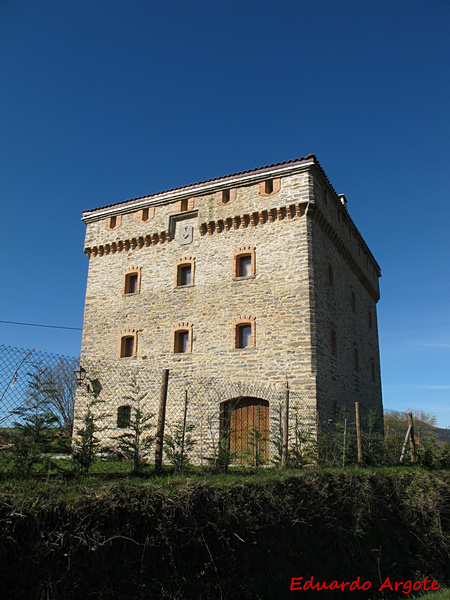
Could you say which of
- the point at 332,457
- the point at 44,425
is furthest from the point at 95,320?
the point at 44,425

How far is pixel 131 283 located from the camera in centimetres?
1927

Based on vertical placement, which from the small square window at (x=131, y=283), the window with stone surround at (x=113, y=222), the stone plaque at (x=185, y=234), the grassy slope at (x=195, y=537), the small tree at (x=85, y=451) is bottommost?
the grassy slope at (x=195, y=537)

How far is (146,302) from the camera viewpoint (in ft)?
60.1

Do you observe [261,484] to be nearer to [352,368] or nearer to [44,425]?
[44,425]

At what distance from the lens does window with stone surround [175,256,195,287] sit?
1788cm

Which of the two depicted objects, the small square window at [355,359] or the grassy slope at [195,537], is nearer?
the grassy slope at [195,537]

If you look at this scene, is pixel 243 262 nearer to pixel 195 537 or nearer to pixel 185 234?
pixel 185 234

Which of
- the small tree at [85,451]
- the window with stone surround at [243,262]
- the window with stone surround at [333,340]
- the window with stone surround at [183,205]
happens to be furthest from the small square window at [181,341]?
the small tree at [85,451]

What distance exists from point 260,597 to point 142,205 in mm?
16364

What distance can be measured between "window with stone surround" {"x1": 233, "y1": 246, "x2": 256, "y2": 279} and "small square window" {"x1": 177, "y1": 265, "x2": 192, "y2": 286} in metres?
2.02

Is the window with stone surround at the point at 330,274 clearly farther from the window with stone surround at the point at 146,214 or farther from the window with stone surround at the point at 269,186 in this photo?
the window with stone surround at the point at 146,214

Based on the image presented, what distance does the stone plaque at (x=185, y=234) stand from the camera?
59.8ft

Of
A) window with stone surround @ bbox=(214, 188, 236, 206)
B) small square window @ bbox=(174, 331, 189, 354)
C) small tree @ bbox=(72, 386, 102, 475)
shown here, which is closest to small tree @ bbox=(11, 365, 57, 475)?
small tree @ bbox=(72, 386, 102, 475)

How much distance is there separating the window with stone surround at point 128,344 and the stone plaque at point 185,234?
407 cm
